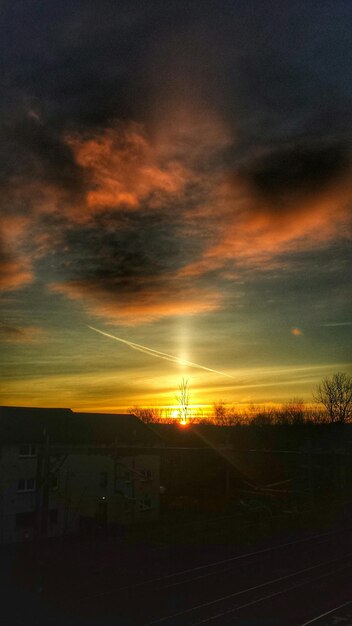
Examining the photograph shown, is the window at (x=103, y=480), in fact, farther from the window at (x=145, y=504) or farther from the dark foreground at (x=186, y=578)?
the dark foreground at (x=186, y=578)

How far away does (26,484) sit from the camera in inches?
1385

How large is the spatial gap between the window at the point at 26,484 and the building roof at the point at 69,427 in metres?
2.64

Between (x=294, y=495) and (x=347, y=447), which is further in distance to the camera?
(x=347, y=447)

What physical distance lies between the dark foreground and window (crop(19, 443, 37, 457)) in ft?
22.7

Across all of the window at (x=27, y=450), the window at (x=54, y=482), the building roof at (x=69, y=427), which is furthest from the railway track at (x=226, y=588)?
the window at (x=27, y=450)

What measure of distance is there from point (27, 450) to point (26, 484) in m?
2.31

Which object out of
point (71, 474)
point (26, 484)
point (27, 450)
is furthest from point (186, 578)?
point (27, 450)

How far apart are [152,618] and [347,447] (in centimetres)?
4795

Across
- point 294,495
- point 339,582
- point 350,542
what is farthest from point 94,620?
point 294,495

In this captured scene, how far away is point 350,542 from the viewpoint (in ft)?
98.8

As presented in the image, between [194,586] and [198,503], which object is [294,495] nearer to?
[198,503]

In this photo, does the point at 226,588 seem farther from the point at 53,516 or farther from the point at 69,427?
the point at 69,427

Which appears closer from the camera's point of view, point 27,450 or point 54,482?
point 27,450

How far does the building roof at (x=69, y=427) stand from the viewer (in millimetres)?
37425
